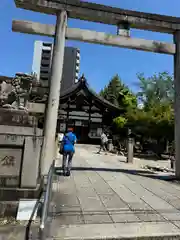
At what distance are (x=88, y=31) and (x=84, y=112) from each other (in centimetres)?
1983

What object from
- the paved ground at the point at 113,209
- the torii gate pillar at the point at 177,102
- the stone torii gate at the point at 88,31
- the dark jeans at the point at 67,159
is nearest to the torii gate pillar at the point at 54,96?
the stone torii gate at the point at 88,31

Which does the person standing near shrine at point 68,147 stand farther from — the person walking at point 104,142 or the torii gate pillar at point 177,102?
the person walking at point 104,142

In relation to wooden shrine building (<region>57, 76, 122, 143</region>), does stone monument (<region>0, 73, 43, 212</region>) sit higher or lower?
lower

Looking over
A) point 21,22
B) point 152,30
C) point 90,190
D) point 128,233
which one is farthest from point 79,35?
point 128,233

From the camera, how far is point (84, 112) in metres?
26.9

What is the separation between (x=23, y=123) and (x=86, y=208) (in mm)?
2172

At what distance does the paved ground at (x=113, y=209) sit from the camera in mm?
3199

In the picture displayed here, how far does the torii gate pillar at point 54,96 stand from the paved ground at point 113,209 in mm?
813

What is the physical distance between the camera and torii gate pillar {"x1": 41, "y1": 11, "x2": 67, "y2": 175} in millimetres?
6332

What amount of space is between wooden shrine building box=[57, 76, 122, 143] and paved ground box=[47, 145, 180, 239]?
1984 centimetres

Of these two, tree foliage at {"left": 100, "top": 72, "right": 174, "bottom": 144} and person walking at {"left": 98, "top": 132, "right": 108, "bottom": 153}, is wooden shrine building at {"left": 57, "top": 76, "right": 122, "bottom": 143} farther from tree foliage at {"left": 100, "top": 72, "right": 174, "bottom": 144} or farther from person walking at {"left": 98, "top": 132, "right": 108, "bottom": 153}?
person walking at {"left": 98, "top": 132, "right": 108, "bottom": 153}

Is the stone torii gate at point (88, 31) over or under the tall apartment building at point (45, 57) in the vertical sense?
under

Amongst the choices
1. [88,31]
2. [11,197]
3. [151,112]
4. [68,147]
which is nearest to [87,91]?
[151,112]

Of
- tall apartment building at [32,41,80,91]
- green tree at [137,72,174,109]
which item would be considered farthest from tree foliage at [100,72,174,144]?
tall apartment building at [32,41,80,91]
